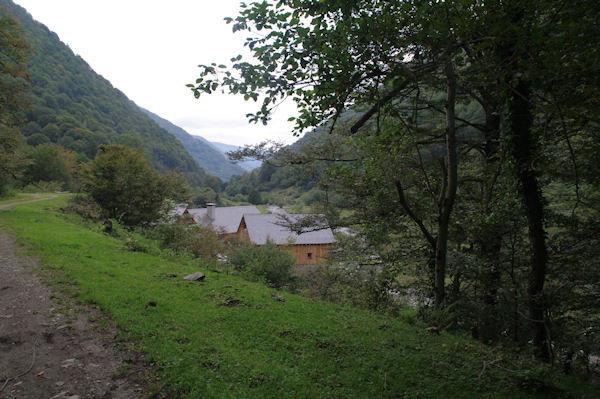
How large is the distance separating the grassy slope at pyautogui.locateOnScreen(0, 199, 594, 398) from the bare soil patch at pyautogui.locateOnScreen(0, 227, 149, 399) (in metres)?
0.27

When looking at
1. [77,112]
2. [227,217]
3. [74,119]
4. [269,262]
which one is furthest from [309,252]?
[77,112]

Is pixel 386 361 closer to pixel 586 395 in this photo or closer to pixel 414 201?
pixel 586 395

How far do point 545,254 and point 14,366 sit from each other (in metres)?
7.05

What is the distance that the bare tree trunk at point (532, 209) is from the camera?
422 cm

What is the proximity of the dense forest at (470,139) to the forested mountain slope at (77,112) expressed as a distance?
214 feet

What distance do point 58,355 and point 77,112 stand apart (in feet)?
336

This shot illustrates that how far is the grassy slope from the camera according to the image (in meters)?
3.68

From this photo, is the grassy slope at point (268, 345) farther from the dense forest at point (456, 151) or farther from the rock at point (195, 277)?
the dense forest at point (456, 151)

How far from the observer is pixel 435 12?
2.98 meters

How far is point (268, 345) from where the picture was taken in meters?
4.72

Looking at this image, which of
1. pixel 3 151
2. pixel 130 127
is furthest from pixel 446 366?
pixel 130 127

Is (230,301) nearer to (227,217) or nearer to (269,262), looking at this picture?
(269,262)

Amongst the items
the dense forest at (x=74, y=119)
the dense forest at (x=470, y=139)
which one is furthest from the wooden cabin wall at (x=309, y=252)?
the dense forest at (x=74, y=119)

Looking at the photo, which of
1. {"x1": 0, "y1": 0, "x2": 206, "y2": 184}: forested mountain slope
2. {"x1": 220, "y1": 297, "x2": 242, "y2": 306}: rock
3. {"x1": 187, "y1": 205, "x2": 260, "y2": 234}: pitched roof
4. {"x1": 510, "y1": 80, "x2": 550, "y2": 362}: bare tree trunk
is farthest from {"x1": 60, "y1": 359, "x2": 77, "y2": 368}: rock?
{"x1": 0, "y1": 0, "x2": 206, "y2": 184}: forested mountain slope
